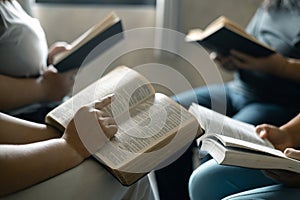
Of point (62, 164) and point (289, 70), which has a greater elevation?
point (62, 164)

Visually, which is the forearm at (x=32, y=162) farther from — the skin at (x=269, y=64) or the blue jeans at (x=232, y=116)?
the skin at (x=269, y=64)

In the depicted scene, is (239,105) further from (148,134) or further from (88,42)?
(148,134)

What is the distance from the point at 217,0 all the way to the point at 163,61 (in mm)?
389

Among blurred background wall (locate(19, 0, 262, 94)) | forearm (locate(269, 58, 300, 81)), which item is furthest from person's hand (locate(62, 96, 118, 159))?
blurred background wall (locate(19, 0, 262, 94))

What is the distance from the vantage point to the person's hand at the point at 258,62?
1512 millimetres

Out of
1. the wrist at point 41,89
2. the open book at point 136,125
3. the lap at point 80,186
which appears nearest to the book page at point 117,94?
the open book at point 136,125

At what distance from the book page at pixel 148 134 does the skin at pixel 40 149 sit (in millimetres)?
35

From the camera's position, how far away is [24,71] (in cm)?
137

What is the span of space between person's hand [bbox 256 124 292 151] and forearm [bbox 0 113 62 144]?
1.71ft

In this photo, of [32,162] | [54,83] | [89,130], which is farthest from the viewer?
[54,83]

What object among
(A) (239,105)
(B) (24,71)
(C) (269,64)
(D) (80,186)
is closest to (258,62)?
(C) (269,64)

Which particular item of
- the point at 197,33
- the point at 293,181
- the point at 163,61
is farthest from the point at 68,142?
the point at 163,61

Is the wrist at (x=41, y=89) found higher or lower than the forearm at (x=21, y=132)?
lower

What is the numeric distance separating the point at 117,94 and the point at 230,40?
0.54 metres
